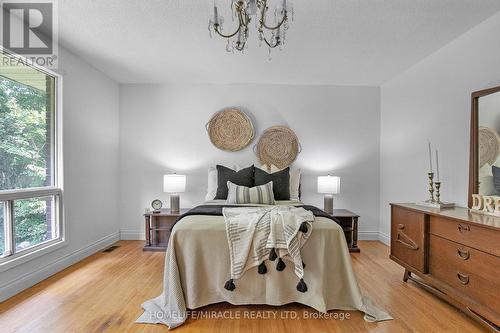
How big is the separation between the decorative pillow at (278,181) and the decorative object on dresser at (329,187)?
55cm

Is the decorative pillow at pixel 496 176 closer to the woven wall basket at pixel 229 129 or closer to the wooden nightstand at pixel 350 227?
the wooden nightstand at pixel 350 227

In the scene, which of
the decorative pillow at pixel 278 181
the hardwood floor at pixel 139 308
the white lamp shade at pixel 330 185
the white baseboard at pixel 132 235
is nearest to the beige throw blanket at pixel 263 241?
the hardwood floor at pixel 139 308

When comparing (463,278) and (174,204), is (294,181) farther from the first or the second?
(463,278)

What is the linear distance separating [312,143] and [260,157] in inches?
34.8

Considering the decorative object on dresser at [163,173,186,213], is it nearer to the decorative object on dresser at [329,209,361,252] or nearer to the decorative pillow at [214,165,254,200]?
the decorative pillow at [214,165,254,200]

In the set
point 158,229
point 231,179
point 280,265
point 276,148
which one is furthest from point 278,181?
point 158,229

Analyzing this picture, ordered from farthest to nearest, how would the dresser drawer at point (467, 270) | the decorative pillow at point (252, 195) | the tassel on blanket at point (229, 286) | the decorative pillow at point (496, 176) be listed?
the decorative pillow at point (252, 195), the decorative pillow at point (496, 176), the tassel on blanket at point (229, 286), the dresser drawer at point (467, 270)

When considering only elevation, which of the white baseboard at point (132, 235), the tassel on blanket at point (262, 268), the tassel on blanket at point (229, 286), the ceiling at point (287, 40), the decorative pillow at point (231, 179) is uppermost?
the ceiling at point (287, 40)

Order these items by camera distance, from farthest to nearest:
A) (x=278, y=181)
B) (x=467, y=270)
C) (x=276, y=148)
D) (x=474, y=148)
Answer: (x=276, y=148)
(x=278, y=181)
(x=474, y=148)
(x=467, y=270)

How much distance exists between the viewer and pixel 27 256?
8.10 feet

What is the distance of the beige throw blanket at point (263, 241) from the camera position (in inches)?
79.7

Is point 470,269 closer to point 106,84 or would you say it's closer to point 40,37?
point 40,37

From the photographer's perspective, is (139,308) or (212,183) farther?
(212,183)

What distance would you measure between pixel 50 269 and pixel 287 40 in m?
Result: 3.51
